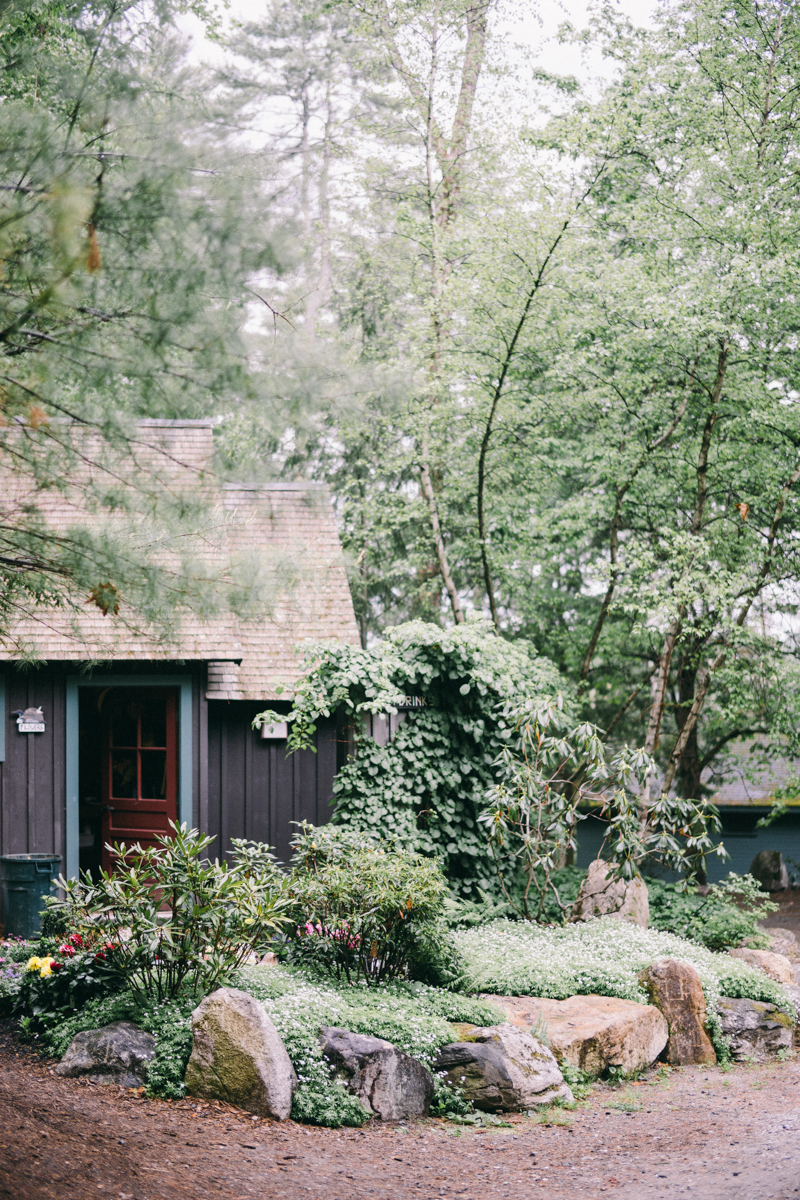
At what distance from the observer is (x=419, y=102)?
1096 centimetres

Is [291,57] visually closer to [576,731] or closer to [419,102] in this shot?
[419,102]

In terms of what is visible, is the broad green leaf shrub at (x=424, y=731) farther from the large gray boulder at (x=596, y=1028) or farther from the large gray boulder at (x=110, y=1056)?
the large gray boulder at (x=110, y=1056)

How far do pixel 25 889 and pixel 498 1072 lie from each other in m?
4.19

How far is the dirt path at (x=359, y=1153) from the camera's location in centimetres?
367

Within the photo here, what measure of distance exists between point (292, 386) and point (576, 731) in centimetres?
469

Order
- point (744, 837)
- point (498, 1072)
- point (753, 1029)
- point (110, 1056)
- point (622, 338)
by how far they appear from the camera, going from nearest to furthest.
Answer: point (110, 1056), point (498, 1072), point (753, 1029), point (622, 338), point (744, 837)

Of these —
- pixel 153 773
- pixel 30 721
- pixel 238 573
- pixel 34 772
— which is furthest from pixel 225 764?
pixel 238 573

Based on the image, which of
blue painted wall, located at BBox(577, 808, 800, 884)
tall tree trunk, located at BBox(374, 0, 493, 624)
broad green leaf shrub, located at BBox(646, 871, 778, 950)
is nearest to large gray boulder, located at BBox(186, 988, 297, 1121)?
broad green leaf shrub, located at BBox(646, 871, 778, 950)

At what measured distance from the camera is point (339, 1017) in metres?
5.07

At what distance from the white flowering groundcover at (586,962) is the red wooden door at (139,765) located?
3126mm

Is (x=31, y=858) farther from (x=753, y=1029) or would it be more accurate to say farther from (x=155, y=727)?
(x=753, y=1029)

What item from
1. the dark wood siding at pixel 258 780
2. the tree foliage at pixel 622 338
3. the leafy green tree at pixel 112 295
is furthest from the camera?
the tree foliage at pixel 622 338

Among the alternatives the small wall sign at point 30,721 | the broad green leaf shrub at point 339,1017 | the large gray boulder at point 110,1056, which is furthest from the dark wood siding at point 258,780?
the large gray boulder at point 110,1056

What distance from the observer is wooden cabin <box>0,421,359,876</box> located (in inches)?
316
